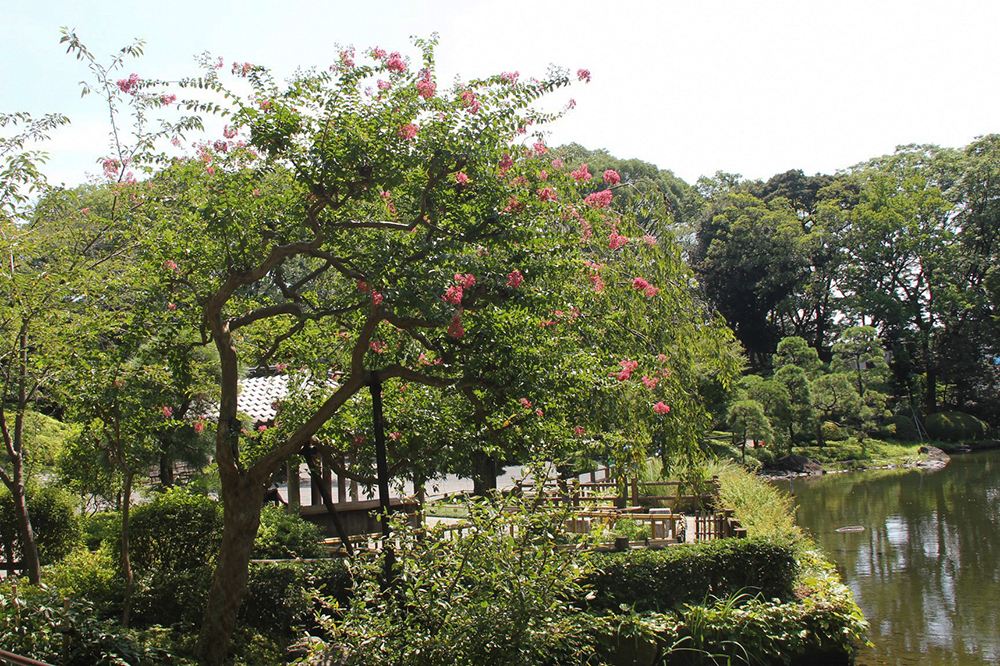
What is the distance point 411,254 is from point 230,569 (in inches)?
103

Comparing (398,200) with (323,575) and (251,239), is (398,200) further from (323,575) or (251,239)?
(323,575)

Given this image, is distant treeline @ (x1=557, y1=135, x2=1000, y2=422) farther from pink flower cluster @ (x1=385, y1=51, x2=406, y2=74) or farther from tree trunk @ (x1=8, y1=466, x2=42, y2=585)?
tree trunk @ (x1=8, y1=466, x2=42, y2=585)

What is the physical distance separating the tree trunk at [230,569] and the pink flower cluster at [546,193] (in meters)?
3.01

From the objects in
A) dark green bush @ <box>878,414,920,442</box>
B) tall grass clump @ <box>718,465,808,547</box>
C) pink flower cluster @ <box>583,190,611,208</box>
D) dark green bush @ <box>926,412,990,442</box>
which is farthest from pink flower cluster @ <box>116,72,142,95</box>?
dark green bush @ <box>926,412,990,442</box>

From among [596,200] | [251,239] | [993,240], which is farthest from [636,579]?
[993,240]

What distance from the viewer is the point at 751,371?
38.8 meters

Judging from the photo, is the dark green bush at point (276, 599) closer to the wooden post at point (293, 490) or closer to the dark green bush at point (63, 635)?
the dark green bush at point (63, 635)

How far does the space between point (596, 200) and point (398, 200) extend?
172 centimetres

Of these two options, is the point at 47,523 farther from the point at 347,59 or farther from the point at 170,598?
the point at 347,59

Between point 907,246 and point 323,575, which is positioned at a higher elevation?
point 907,246

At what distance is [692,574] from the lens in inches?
315

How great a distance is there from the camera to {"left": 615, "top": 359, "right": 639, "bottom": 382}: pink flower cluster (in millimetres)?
6543

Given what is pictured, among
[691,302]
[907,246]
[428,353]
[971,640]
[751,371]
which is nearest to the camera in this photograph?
[428,353]

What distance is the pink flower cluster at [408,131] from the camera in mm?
5414
